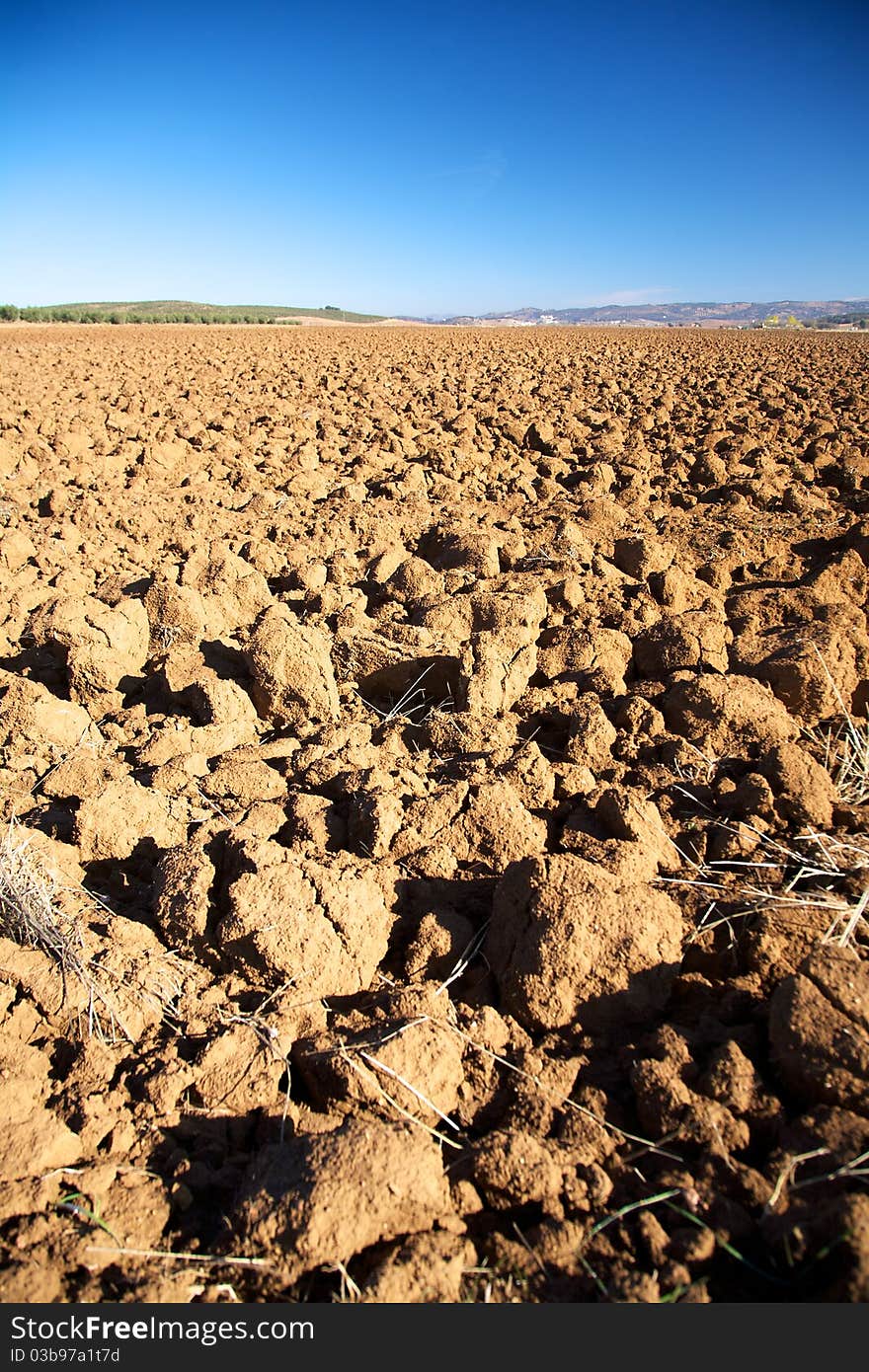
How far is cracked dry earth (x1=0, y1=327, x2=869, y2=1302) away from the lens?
126cm

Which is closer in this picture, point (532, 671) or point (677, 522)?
point (532, 671)

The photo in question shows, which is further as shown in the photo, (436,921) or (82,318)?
(82,318)

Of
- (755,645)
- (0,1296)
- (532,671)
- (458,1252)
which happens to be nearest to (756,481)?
(755,645)

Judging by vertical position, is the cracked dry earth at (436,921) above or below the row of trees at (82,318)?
→ below

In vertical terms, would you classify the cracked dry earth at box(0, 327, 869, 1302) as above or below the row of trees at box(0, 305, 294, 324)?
below

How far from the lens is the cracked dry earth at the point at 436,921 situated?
1.26m

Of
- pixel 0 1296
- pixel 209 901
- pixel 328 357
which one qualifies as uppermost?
pixel 328 357

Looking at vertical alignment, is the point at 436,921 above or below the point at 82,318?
below

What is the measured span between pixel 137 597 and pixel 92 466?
10.1 feet

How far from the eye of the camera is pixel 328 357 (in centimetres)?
1425

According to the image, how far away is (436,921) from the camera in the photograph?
1854 millimetres

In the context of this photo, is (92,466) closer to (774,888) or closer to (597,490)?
(597,490)

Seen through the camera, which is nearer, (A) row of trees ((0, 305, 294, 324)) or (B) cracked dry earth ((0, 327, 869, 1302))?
(B) cracked dry earth ((0, 327, 869, 1302))

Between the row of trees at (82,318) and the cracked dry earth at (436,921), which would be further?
the row of trees at (82,318)
